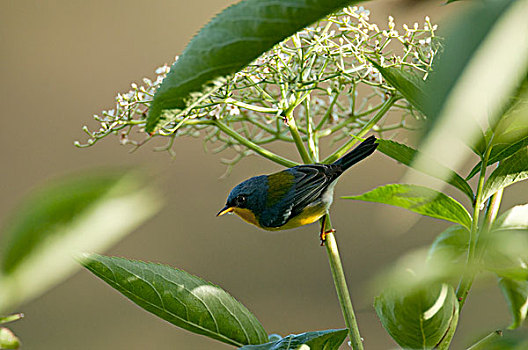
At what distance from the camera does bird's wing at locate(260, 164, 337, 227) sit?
379mm

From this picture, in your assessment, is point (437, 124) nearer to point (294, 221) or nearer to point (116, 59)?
point (294, 221)

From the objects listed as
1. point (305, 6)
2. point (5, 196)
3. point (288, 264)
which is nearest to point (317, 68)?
point (305, 6)

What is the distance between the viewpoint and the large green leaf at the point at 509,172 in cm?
19

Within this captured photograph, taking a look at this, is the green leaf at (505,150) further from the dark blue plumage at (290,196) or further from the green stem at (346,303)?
the dark blue plumage at (290,196)

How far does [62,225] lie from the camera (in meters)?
0.04

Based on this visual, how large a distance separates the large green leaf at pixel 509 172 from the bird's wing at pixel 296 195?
18 centimetres

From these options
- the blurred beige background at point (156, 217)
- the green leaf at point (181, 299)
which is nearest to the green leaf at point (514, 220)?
the green leaf at point (181, 299)

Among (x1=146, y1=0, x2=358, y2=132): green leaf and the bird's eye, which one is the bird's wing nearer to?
the bird's eye

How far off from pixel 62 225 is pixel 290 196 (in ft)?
1.15

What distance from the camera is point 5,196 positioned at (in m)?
1.44

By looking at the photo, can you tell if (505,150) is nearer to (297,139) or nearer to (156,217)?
(297,139)

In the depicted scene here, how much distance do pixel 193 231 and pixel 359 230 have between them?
0.48 m

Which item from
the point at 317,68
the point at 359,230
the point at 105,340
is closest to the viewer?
the point at 317,68

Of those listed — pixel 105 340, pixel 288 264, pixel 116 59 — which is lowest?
pixel 105 340
